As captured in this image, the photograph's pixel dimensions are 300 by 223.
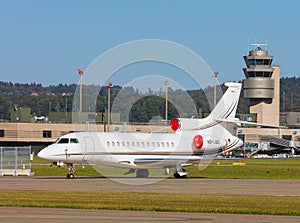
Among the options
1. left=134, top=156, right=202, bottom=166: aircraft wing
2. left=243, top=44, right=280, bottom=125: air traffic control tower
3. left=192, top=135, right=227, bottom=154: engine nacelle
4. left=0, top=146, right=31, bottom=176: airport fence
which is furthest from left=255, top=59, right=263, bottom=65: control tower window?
left=134, top=156, right=202, bottom=166: aircraft wing

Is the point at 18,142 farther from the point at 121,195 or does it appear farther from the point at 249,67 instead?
the point at 121,195

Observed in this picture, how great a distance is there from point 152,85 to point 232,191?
19.2 m

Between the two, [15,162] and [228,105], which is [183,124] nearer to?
[228,105]

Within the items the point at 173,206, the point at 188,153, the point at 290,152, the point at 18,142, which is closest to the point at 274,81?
the point at 290,152

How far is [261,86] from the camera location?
151 metres

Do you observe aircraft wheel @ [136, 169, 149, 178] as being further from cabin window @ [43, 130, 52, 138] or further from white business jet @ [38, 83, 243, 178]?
cabin window @ [43, 130, 52, 138]

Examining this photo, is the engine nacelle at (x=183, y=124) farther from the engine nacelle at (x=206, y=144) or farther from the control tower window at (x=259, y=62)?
the control tower window at (x=259, y=62)

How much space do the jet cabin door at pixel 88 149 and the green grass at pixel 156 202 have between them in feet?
50.6

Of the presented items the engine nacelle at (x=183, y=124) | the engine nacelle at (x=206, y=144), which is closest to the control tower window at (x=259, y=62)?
the engine nacelle at (x=206, y=144)

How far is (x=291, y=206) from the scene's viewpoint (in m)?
25.9

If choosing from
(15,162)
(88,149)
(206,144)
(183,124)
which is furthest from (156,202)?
(15,162)

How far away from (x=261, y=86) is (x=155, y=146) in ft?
336

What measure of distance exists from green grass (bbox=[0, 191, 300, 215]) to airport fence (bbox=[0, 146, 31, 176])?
2311 centimetres

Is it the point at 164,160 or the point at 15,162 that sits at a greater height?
the point at 164,160
